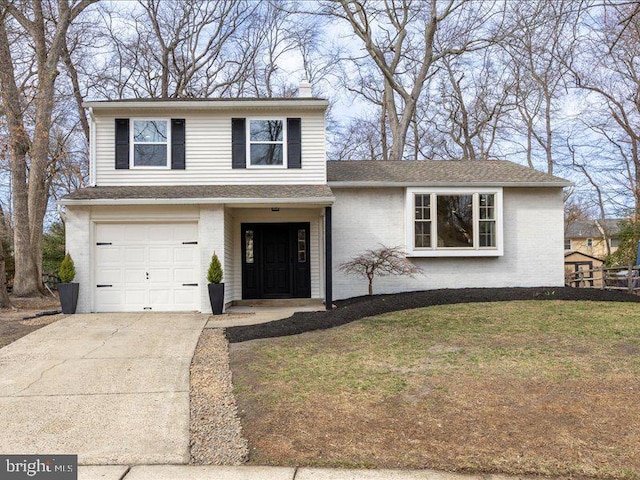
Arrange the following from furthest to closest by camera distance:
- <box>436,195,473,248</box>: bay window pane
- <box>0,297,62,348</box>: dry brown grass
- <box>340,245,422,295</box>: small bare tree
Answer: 1. <box>436,195,473,248</box>: bay window pane
2. <box>340,245,422,295</box>: small bare tree
3. <box>0,297,62,348</box>: dry brown grass

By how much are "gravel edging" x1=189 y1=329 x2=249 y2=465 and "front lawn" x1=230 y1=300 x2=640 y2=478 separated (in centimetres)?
13

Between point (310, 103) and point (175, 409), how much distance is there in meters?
9.00

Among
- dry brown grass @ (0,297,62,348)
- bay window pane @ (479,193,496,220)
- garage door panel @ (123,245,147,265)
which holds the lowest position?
dry brown grass @ (0,297,62,348)

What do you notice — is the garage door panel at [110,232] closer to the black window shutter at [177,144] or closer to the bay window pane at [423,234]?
the black window shutter at [177,144]

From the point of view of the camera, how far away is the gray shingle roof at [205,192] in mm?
11273

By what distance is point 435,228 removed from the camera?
43.3 ft

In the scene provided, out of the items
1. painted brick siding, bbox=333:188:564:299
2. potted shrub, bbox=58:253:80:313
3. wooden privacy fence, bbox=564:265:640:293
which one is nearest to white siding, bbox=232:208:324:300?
painted brick siding, bbox=333:188:564:299

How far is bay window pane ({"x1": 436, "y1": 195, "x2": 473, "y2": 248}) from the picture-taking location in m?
13.3

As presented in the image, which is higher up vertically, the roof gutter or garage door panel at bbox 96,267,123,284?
the roof gutter

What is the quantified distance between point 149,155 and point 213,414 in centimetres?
901

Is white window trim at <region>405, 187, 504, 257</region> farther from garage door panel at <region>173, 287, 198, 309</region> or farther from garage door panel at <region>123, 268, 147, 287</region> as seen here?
garage door panel at <region>123, 268, 147, 287</region>

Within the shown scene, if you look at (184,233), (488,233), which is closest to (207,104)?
(184,233)

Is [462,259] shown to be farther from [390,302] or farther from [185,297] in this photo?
[185,297]

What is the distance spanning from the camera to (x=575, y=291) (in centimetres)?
1263
